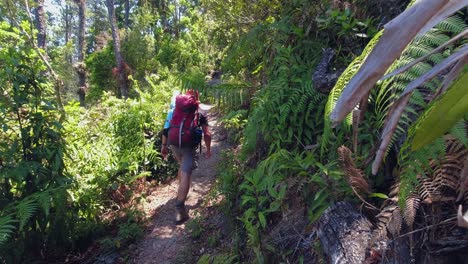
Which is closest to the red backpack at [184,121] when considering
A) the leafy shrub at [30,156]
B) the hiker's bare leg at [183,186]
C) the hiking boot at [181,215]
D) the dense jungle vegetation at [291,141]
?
the dense jungle vegetation at [291,141]

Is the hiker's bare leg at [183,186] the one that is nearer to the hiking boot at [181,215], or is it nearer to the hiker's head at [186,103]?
the hiking boot at [181,215]

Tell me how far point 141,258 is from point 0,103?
7.90 feet

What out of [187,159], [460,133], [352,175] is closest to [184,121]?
[187,159]

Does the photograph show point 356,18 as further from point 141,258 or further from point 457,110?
point 141,258

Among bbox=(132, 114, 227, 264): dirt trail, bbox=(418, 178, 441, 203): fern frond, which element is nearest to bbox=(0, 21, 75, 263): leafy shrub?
bbox=(132, 114, 227, 264): dirt trail

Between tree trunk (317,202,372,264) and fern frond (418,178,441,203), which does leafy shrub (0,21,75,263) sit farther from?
fern frond (418,178,441,203)

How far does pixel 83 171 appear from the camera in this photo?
18.1ft

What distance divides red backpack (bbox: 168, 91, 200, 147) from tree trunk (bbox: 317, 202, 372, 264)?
111 inches

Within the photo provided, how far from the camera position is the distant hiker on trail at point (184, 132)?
460cm

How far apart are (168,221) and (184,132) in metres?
1.38

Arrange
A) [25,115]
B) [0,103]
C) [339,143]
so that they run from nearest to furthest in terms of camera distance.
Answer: [339,143] → [0,103] → [25,115]

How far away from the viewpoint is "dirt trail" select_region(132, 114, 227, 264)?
4340 millimetres

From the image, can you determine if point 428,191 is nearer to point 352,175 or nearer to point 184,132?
point 352,175

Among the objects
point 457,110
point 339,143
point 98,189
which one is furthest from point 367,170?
point 98,189
